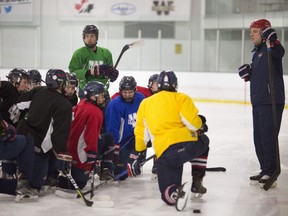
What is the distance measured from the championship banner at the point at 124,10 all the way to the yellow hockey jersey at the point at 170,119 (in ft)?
27.0

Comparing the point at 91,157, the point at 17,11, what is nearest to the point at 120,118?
the point at 91,157

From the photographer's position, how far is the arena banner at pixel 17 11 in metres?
12.5

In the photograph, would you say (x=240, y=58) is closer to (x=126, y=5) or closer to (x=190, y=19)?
(x=190, y=19)

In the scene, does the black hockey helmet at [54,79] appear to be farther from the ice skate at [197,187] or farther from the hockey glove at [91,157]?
the ice skate at [197,187]

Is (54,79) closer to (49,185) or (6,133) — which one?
(6,133)

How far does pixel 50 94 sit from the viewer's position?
12.9ft

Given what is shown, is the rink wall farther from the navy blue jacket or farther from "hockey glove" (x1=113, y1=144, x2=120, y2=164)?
"hockey glove" (x1=113, y1=144, x2=120, y2=164)

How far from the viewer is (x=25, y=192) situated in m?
3.90

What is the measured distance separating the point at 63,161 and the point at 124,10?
873 cm

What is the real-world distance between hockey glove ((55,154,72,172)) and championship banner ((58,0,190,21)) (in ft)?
27.4

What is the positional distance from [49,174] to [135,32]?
807 cm

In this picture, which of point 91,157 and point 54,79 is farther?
point 91,157

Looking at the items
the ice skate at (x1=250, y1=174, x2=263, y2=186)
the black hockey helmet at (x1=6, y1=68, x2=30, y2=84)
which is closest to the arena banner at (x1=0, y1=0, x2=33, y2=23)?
the black hockey helmet at (x1=6, y1=68, x2=30, y2=84)

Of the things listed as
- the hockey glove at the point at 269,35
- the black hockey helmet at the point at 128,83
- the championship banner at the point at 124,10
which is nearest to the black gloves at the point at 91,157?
the black hockey helmet at the point at 128,83
